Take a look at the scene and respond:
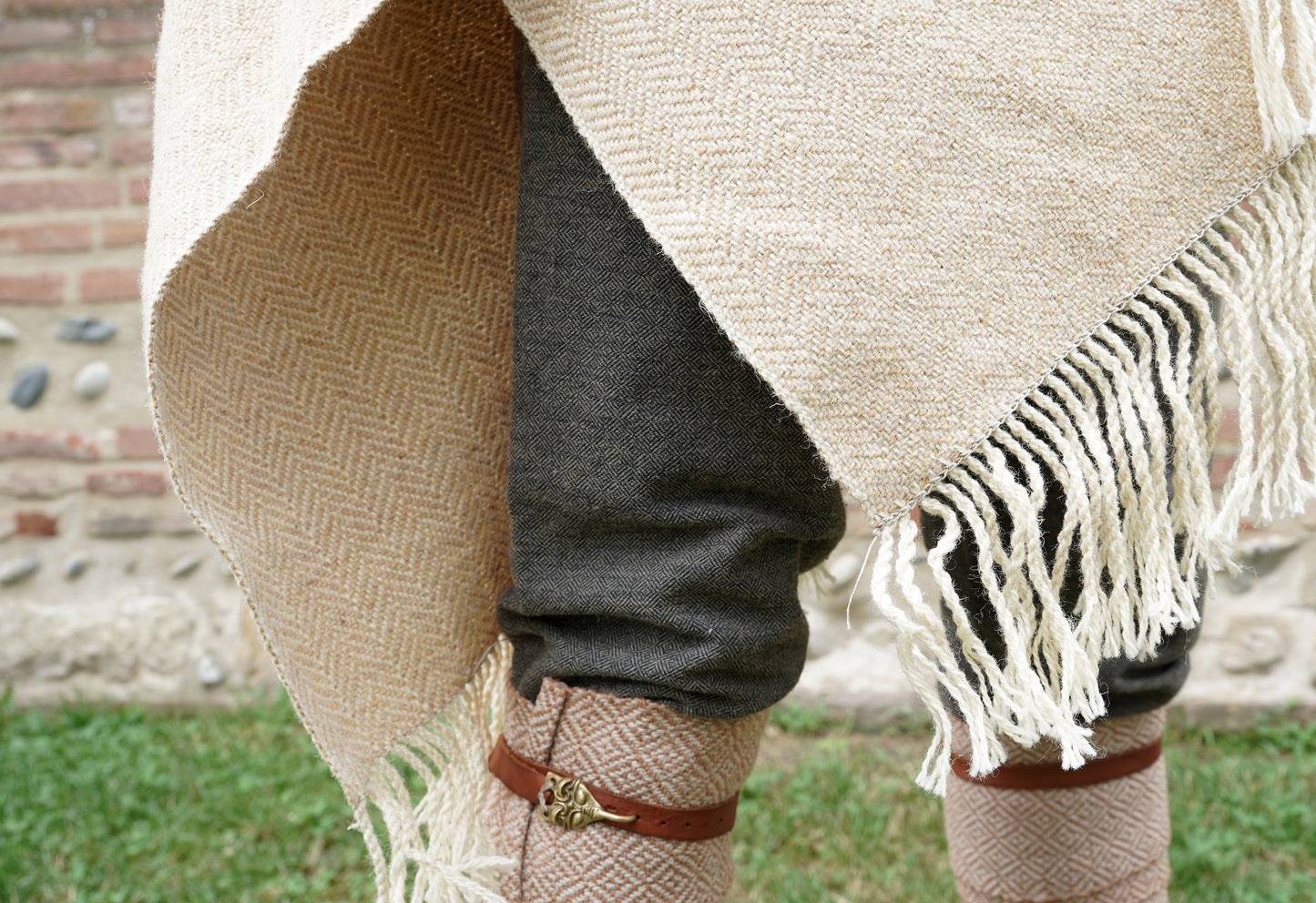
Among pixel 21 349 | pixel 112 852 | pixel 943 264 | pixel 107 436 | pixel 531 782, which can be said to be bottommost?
pixel 112 852

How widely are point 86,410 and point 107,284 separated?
0.25m

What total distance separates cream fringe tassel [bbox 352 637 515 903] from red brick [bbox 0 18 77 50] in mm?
1821

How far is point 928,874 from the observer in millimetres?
1540

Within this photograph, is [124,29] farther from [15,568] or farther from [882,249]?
[882,249]

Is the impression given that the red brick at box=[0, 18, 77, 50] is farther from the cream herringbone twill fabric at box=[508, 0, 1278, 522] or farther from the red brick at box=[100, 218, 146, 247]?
the cream herringbone twill fabric at box=[508, 0, 1278, 522]

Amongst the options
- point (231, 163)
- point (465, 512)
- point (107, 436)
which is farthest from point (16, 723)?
point (231, 163)

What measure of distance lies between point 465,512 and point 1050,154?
0.50 m

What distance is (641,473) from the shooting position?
2.05 feet

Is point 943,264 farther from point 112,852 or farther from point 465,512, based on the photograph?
point 112,852

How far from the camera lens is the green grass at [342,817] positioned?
1.54 m

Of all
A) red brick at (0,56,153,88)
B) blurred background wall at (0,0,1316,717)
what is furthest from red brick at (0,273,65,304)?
red brick at (0,56,153,88)

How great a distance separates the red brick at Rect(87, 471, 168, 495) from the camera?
2.13m

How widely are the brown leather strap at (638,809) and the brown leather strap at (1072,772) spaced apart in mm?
293

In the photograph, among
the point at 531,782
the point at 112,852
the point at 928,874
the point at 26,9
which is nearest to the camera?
the point at 531,782
